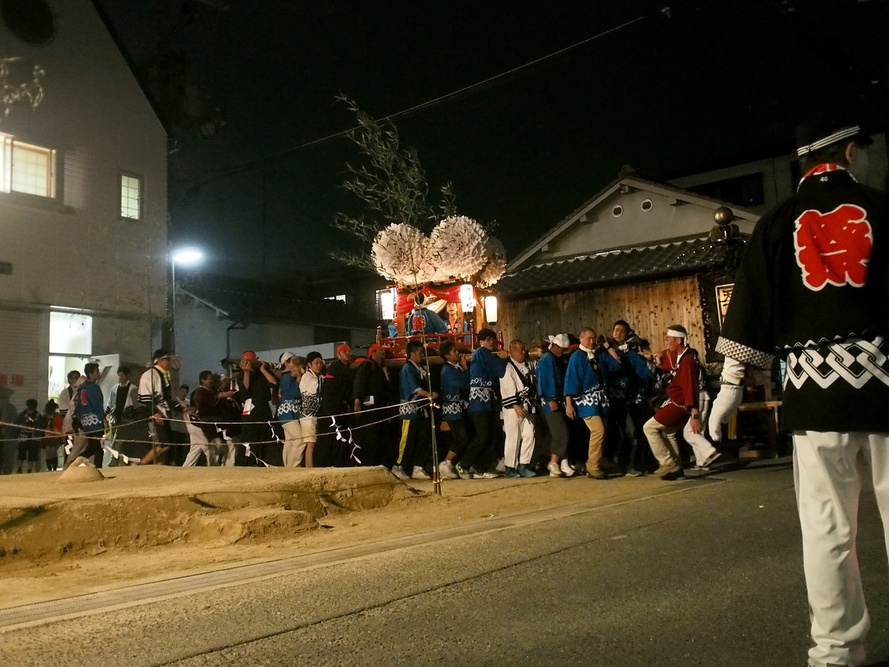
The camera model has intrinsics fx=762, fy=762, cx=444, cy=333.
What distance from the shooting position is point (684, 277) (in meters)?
17.7

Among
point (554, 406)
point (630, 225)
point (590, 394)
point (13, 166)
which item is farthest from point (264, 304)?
point (590, 394)

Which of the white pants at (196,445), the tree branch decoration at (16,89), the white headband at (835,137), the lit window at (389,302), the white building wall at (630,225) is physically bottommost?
the white pants at (196,445)

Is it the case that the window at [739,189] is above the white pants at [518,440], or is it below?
above

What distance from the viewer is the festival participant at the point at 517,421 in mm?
11133

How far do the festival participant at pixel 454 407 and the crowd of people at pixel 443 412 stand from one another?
0.07 feet

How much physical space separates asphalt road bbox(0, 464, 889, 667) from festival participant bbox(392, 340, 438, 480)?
527 cm

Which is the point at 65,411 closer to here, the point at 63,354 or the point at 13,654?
the point at 63,354

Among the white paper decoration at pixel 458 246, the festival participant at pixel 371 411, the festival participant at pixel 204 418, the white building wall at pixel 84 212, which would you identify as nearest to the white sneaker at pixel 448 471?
the festival participant at pixel 371 411

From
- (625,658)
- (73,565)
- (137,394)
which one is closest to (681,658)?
(625,658)

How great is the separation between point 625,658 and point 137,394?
11127 millimetres

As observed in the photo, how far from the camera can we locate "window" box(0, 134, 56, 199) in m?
15.5

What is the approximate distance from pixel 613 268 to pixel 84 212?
12433 millimetres

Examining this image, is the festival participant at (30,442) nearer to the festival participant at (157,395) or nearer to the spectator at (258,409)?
the festival participant at (157,395)

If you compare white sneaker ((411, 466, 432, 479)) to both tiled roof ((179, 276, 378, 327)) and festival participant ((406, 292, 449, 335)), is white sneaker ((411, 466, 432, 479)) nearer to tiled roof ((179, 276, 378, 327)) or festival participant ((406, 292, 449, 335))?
festival participant ((406, 292, 449, 335))
